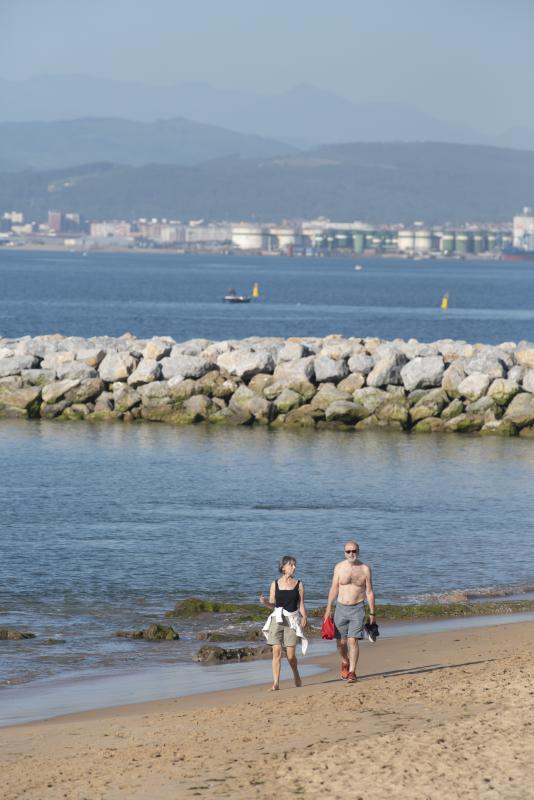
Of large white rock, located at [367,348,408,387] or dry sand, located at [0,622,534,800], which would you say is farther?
large white rock, located at [367,348,408,387]

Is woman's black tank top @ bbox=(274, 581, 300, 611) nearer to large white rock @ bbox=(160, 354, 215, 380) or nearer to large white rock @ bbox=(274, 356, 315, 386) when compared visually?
large white rock @ bbox=(274, 356, 315, 386)

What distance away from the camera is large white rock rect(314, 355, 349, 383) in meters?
37.5

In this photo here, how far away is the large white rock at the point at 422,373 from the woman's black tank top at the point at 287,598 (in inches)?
966

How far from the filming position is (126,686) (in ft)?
45.0

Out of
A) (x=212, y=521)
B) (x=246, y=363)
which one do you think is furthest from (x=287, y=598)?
(x=246, y=363)

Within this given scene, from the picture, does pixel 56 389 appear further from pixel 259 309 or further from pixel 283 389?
pixel 259 309

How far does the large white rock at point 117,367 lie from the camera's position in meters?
38.5

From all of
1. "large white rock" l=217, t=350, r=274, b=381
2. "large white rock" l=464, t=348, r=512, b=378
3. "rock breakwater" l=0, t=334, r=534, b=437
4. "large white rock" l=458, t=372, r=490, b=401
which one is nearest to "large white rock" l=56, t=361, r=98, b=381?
"rock breakwater" l=0, t=334, r=534, b=437

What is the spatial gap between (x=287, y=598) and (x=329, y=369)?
81.6ft

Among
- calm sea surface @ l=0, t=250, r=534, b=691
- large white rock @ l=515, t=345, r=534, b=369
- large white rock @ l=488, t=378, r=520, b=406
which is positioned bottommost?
calm sea surface @ l=0, t=250, r=534, b=691

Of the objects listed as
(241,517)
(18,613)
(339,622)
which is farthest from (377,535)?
(339,622)

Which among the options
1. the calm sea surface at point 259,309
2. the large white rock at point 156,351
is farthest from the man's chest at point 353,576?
the calm sea surface at point 259,309

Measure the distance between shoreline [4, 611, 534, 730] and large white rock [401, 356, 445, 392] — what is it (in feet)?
71.1

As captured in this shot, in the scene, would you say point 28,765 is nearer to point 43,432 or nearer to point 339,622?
point 339,622
